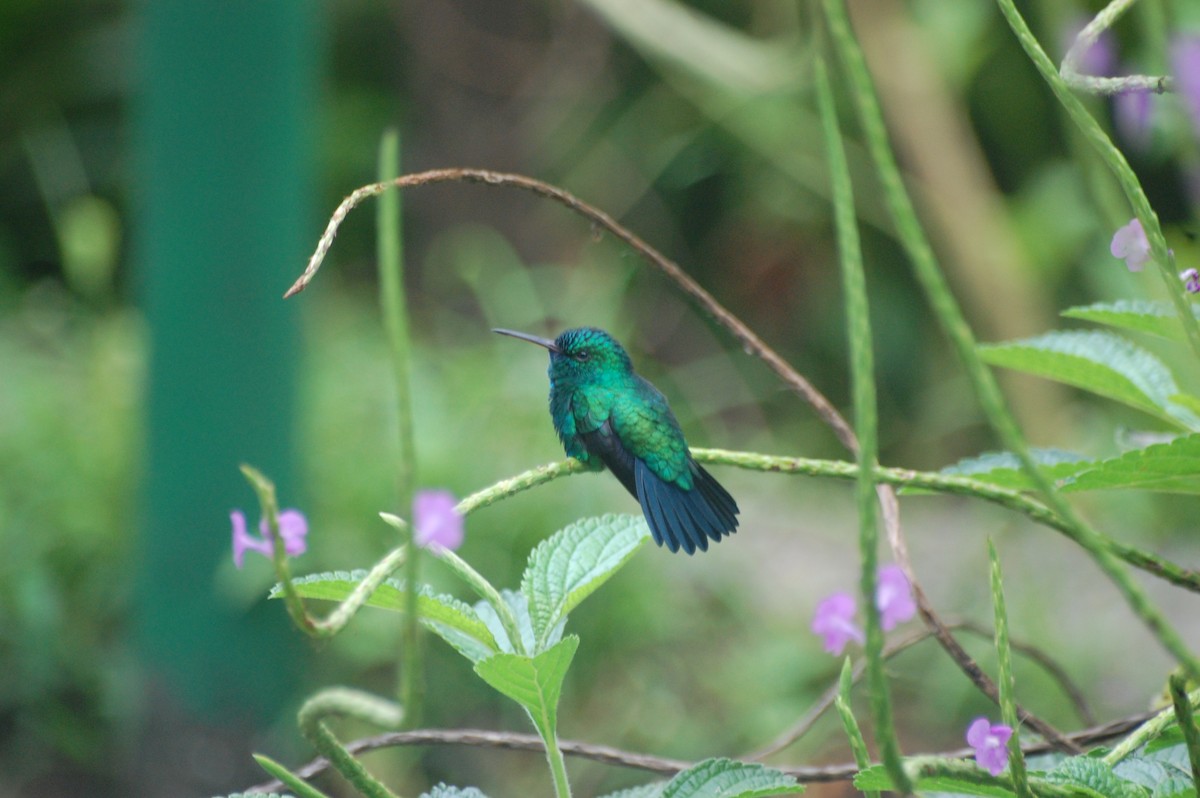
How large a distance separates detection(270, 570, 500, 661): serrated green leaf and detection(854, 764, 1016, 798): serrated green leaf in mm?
141

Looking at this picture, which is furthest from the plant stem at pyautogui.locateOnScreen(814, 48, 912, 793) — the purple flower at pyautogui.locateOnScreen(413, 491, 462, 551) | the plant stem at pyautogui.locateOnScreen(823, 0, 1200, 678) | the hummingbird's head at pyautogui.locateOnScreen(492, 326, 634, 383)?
the hummingbird's head at pyautogui.locateOnScreen(492, 326, 634, 383)

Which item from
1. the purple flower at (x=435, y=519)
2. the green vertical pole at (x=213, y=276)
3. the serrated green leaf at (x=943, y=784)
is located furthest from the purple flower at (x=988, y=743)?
the green vertical pole at (x=213, y=276)

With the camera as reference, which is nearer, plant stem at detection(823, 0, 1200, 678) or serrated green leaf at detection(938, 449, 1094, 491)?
plant stem at detection(823, 0, 1200, 678)

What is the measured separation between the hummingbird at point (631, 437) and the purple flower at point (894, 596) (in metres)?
0.09

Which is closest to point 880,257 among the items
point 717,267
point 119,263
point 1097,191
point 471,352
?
point 717,267

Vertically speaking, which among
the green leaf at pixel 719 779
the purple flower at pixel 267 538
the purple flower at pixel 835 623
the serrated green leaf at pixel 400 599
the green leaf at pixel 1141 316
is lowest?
the green leaf at pixel 719 779

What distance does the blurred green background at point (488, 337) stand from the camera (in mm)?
2018

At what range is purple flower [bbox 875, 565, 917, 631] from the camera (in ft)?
1.69

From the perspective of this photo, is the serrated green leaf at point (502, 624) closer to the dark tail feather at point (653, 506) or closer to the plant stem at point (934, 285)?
the dark tail feather at point (653, 506)

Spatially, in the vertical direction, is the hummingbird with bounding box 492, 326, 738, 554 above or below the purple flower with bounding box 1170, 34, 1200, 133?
below

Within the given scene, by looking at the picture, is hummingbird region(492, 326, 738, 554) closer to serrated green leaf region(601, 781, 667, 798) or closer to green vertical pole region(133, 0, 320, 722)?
serrated green leaf region(601, 781, 667, 798)

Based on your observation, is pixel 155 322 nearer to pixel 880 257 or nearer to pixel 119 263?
pixel 119 263

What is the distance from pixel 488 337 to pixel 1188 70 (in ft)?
9.38

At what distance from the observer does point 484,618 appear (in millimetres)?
538
